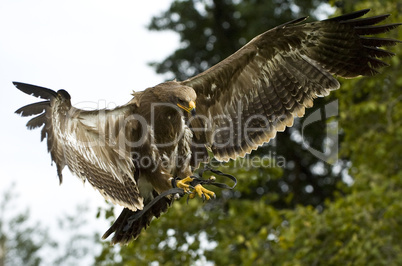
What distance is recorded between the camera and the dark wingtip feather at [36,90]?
4.23 metres

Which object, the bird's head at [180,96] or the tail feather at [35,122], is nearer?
the bird's head at [180,96]

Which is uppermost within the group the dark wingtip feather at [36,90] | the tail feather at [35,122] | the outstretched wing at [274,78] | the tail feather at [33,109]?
the dark wingtip feather at [36,90]

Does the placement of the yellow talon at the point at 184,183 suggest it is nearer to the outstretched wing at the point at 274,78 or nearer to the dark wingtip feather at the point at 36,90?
the outstretched wing at the point at 274,78

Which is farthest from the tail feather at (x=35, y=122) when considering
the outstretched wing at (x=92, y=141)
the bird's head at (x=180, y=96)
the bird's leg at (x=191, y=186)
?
the bird's leg at (x=191, y=186)

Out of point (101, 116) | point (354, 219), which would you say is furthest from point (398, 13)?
point (101, 116)

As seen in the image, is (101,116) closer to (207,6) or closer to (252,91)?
(252,91)

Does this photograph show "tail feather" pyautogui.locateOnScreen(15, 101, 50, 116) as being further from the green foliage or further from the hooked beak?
the green foliage

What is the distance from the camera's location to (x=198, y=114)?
17.5 feet

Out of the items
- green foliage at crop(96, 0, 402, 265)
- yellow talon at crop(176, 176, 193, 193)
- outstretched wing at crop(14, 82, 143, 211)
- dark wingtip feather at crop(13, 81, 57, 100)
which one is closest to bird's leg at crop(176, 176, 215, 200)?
yellow talon at crop(176, 176, 193, 193)

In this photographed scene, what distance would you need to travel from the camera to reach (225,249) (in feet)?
25.8

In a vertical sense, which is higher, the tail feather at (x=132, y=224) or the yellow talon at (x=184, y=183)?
the yellow talon at (x=184, y=183)

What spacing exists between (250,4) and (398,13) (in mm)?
4485

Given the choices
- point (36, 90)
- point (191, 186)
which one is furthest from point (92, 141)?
point (191, 186)

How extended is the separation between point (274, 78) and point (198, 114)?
0.79 meters
